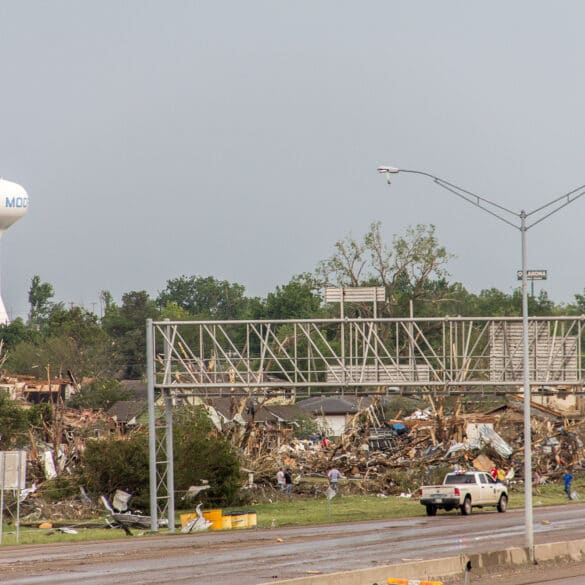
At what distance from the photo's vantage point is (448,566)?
2295 centimetres

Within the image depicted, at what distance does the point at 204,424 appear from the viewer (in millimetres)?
52812

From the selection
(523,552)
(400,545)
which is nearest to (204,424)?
(400,545)

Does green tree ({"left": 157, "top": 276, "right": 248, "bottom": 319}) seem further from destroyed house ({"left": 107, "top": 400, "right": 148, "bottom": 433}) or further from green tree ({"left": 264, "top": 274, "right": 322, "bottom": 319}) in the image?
destroyed house ({"left": 107, "top": 400, "right": 148, "bottom": 433})

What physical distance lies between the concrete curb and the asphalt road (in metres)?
0.50

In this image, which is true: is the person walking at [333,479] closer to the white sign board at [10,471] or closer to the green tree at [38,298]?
the white sign board at [10,471]

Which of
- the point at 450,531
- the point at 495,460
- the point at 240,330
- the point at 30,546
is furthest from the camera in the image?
the point at 240,330

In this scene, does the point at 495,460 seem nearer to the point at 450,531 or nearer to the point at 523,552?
the point at 450,531

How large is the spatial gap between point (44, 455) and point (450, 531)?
75.5 ft

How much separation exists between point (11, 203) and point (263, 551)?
8800 cm

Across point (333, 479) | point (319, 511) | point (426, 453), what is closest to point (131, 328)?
point (426, 453)

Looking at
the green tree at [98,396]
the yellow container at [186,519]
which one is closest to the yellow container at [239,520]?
the yellow container at [186,519]

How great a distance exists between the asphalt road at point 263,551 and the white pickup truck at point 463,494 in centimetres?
233

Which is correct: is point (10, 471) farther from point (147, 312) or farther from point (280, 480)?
point (147, 312)

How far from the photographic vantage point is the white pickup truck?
150ft
